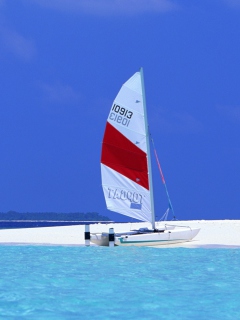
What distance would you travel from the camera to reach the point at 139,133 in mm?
24984

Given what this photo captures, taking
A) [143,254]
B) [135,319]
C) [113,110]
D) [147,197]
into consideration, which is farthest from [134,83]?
[135,319]

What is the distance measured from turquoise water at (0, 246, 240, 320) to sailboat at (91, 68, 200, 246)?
2737mm

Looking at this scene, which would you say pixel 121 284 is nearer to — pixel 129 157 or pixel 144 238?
pixel 144 238

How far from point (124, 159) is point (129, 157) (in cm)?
22

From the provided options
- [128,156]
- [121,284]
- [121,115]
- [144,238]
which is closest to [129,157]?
[128,156]

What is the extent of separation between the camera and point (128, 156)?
82.8ft

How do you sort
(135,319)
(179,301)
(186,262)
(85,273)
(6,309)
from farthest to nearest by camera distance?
(186,262) → (85,273) → (179,301) → (6,309) → (135,319)

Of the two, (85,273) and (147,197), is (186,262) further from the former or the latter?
(147,197)

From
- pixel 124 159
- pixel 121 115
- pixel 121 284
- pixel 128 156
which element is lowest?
pixel 121 284

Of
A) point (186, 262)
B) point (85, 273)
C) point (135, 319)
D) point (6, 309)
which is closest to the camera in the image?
point (135, 319)

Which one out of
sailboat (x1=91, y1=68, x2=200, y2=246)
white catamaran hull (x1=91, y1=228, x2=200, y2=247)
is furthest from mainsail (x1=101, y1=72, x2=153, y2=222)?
white catamaran hull (x1=91, y1=228, x2=200, y2=247)

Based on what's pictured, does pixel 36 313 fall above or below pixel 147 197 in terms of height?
below

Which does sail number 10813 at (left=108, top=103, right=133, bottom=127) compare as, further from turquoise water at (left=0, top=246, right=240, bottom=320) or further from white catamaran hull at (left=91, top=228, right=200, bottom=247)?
turquoise water at (left=0, top=246, right=240, bottom=320)

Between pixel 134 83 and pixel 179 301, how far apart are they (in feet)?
44.9
